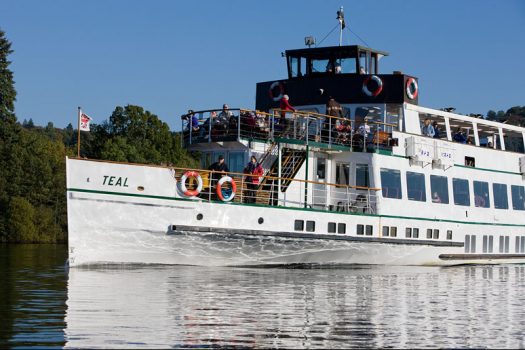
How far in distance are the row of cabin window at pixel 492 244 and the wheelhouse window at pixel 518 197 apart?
106 cm

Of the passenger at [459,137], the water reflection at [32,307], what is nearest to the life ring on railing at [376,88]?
the passenger at [459,137]

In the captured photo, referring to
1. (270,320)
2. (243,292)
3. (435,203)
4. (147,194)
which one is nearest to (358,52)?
(435,203)

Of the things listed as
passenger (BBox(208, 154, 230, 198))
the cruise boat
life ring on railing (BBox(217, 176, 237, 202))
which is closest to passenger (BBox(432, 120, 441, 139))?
the cruise boat

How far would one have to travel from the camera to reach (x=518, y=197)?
33.5m

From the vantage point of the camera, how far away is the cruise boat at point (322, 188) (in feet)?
76.1

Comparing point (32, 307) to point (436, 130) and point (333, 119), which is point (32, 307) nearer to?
point (333, 119)

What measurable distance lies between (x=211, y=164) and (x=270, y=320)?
12538mm

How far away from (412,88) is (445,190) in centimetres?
330

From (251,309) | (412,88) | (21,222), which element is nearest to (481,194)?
(412,88)

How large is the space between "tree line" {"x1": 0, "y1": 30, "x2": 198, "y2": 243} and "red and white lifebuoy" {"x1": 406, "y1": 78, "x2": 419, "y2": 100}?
31166 mm

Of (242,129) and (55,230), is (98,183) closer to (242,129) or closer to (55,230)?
(242,129)

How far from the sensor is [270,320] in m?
14.9

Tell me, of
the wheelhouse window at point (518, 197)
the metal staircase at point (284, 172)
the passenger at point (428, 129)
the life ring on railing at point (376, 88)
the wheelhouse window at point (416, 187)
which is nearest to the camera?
the metal staircase at point (284, 172)

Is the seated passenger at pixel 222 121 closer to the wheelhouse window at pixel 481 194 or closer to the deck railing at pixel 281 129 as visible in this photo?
the deck railing at pixel 281 129
